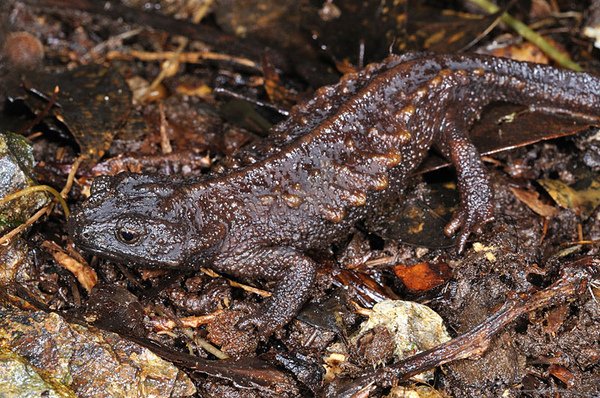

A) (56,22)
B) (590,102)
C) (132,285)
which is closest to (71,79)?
(56,22)

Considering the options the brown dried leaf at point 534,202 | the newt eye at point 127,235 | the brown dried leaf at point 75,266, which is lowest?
the brown dried leaf at point 75,266

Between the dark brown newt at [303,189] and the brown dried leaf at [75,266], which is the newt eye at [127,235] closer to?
the dark brown newt at [303,189]

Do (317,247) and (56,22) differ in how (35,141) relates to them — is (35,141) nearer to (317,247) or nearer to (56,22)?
(56,22)

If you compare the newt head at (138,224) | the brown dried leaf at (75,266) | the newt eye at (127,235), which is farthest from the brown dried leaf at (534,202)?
the brown dried leaf at (75,266)

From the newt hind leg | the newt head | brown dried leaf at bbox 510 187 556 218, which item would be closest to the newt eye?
the newt head

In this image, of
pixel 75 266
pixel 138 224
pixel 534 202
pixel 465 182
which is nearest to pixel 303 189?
pixel 138 224

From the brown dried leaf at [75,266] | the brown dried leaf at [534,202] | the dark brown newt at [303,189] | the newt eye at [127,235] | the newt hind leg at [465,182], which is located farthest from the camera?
the brown dried leaf at [534,202]

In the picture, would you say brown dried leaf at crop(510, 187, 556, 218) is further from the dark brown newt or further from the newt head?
the newt head

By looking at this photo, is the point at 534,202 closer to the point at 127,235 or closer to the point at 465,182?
the point at 465,182
